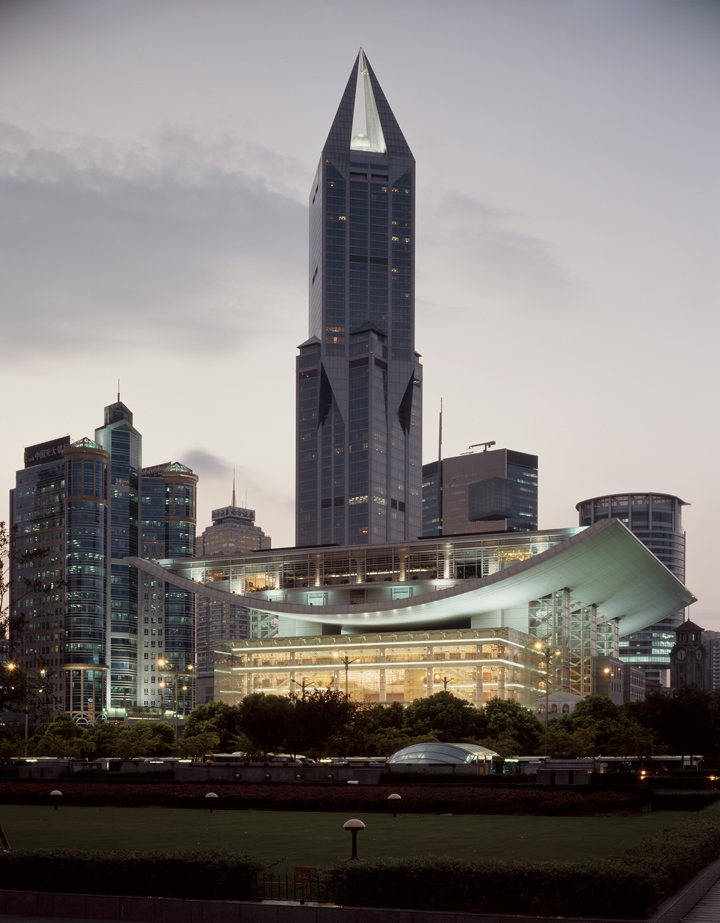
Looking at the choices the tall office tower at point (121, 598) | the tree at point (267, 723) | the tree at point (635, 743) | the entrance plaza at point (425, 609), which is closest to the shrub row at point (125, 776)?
the tree at point (267, 723)

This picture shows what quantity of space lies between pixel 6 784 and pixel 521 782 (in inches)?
857

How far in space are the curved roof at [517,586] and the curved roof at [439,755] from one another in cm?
3985

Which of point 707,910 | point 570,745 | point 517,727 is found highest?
point 707,910

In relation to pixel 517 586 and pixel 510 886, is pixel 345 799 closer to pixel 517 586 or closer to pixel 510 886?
pixel 510 886

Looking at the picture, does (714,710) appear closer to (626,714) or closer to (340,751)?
(626,714)

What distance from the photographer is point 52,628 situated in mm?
185250

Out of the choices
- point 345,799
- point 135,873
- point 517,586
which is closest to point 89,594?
point 517,586

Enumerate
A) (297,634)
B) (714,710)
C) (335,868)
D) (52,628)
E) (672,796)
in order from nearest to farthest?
(335,868) → (672,796) → (714,710) → (297,634) → (52,628)

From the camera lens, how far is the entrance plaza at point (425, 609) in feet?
321

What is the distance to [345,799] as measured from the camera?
35531 millimetres

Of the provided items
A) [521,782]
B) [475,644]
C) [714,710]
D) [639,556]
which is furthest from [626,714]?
[521,782]

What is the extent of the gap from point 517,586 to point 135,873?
80.8 meters

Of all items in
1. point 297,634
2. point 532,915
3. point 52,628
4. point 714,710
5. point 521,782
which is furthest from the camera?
point 52,628

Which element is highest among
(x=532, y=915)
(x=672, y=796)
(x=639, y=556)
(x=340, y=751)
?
(x=639, y=556)
